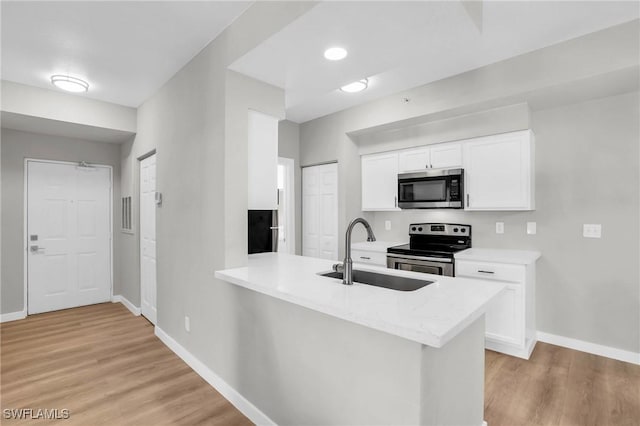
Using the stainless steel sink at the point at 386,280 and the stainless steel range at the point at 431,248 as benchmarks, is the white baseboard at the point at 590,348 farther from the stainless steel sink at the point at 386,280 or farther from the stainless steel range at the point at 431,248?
the stainless steel sink at the point at 386,280

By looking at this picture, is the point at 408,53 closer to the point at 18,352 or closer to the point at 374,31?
the point at 374,31

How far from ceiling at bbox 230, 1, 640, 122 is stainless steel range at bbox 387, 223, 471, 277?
170cm

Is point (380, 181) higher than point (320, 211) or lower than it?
higher

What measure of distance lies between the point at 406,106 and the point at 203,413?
337cm

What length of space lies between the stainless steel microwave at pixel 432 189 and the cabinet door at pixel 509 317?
995mm

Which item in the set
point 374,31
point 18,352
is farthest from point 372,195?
point 18,352

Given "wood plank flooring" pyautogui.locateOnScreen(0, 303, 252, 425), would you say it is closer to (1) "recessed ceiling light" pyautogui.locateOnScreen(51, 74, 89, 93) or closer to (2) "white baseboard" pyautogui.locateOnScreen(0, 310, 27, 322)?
(2) "white baseboard" pyautogui.locateOnScreen(0, 310, 27, 322)

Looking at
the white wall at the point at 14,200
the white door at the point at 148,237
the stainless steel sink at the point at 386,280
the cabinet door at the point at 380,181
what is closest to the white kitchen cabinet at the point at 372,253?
the cabinet door at the point at 380,181

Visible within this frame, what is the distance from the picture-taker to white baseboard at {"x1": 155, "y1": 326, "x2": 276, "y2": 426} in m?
2.03

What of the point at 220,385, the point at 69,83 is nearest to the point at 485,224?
the point at 220,385

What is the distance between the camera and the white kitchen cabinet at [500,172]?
3072 millimetres

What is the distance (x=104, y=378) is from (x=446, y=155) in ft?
12.6

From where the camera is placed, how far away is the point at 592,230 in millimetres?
2980

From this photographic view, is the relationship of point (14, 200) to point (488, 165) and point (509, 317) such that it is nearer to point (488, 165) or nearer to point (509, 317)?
point (488, 165)
